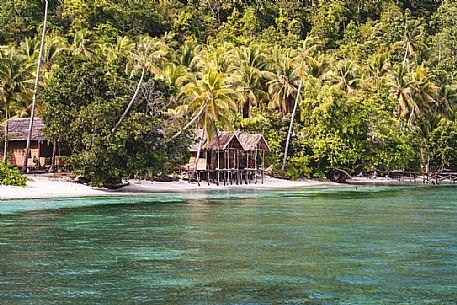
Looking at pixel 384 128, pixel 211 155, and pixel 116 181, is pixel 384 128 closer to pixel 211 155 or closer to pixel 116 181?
pixel 211 155

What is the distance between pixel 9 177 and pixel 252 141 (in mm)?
17245

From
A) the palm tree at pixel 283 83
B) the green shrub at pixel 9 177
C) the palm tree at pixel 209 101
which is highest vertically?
the palm tree at pixel 283 83

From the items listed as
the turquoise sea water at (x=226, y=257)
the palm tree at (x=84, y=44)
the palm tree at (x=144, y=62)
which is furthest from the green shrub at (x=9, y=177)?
the palm tree at (x=84, y=44)

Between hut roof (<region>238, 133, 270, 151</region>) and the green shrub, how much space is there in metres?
16.0

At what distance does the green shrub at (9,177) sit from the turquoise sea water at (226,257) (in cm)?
820

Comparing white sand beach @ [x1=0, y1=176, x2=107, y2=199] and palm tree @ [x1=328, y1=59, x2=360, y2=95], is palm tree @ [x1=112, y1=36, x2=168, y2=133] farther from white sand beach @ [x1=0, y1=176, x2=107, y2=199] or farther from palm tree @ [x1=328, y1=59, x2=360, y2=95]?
palm tree @ [x1=328, y1=59, x2=360, y2=95]

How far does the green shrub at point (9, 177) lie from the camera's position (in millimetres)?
30406

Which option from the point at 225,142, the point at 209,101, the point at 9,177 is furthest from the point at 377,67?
the point at 9,177

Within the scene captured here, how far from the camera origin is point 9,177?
101 feet

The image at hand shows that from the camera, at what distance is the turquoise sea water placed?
884cm

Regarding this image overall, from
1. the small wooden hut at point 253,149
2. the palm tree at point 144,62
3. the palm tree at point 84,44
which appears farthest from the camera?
the palm tree at point 84,44

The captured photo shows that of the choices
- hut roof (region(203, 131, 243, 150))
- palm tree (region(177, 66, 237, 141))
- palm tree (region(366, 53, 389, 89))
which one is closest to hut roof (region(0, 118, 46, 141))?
palm tree (region(177, 66, 237, 141))

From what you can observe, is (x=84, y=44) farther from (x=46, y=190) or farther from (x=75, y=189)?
(x=46, y=190)

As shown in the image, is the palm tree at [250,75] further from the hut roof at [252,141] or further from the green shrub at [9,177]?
the green shrub at [9,177]
